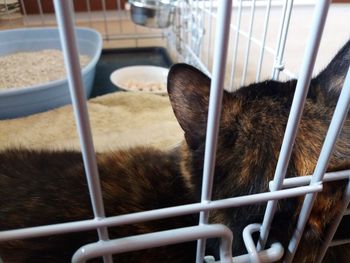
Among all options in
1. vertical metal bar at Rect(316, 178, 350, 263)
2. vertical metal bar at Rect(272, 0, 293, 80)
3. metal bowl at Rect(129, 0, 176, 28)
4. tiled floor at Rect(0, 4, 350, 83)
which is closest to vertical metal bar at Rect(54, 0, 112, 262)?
vertical metal bar at Rect(316, 178, 350, 263)

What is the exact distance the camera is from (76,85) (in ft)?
0.85

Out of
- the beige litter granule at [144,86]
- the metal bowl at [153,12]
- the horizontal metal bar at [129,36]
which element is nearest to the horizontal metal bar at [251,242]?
the beige litter granule at [144,86]

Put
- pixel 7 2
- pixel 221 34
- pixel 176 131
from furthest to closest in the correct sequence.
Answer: pixel 7 2 < pixel 176 131 < pixel 221 34

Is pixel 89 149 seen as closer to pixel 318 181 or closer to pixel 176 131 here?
pixel 318 181

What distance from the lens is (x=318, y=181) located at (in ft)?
1.28

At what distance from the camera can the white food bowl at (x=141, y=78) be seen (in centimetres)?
153

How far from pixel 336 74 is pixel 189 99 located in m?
0.28

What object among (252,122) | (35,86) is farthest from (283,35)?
(35,86)

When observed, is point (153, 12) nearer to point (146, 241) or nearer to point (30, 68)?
point (30, 68)

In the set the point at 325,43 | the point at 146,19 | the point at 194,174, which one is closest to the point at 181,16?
the point at 146,19

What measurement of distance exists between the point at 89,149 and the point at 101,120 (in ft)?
3.17

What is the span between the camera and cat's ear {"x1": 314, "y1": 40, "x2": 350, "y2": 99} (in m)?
0.54

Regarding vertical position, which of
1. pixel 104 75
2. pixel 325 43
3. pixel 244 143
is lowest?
pixel 104 75

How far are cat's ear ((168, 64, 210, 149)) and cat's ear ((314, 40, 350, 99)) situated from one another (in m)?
0.23
